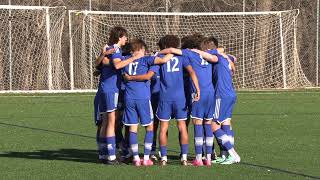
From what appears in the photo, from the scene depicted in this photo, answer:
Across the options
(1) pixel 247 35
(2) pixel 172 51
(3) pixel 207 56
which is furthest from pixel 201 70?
(1) pixel 247 35

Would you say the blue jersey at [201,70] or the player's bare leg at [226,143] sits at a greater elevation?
the blue jersey at [201,70]

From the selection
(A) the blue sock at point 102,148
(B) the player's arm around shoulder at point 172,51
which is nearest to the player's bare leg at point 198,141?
(B) the player's arm around shoulder at point 172,51

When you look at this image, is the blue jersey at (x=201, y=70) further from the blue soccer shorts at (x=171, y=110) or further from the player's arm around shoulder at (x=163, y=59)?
the blue soccer shorts at (x=171, y=110)

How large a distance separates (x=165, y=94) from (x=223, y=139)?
3.66ft

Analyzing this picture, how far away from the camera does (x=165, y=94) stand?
11766mm

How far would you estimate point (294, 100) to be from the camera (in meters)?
25.3

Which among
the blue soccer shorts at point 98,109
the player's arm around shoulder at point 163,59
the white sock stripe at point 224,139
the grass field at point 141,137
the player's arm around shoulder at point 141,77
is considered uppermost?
the player's arm around shoulder at point 163,59

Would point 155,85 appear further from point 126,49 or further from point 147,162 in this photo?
point 147,162

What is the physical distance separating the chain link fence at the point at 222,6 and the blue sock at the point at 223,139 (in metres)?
20.3

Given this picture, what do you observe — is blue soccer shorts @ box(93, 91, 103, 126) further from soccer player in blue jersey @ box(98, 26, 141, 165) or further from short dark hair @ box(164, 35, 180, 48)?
short dark hair @ box(164, 35, 180, 48)

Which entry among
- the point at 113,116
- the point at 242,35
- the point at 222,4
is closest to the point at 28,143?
the point at 113,116

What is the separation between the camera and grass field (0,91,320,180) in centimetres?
1102

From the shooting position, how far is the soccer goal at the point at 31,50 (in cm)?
2956

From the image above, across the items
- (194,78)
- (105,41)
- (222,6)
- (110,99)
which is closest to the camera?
(194,78)
